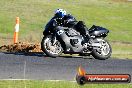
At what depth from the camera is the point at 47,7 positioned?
34.2 metres

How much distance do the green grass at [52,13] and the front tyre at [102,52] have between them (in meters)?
6.43

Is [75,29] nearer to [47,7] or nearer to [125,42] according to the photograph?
[125,42]

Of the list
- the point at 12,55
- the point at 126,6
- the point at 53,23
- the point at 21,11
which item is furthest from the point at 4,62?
the point at 126,6

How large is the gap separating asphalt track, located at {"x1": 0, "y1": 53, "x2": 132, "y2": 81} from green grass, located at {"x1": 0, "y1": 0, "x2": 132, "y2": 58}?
717 cm

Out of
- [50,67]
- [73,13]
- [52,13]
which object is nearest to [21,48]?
[50,67]

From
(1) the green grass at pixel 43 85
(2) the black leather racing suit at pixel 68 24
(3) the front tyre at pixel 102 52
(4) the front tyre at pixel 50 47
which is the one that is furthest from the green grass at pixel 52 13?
(1) the green grass at pixel 43 85

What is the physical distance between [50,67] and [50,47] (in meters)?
2.79

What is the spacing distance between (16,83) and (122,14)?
25378 mm

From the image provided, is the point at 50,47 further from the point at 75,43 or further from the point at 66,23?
the point at 66,23

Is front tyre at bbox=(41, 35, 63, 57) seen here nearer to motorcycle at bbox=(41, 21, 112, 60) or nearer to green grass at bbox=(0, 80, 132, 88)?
motorcycle at bbox=(41, 21, 112, 60)

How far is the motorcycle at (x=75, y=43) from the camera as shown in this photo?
52.7 ft

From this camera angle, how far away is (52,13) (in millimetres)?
31828

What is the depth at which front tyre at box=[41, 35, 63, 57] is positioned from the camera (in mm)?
15906

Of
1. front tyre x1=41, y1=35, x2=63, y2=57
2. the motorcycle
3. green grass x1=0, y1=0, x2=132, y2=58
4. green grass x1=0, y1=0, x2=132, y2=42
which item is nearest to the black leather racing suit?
the motorcycle
